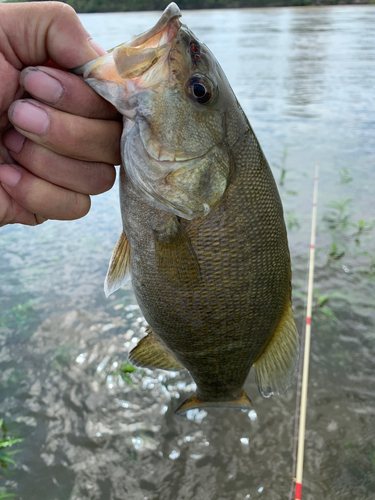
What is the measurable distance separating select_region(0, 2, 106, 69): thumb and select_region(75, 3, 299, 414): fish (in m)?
0.10

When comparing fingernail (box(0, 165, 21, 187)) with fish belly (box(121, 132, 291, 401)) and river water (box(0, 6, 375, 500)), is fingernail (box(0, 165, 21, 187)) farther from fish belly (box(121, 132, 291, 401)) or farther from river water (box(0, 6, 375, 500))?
river water (box(0, 6, 375, 500))

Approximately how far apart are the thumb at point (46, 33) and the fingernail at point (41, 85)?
0.13 metres

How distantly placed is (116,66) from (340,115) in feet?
32.6

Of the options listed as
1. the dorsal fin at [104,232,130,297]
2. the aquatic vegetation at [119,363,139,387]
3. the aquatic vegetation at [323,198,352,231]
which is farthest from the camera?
the aquatic vegetation at [323,198,352,231]

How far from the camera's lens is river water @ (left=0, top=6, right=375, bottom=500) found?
2709 millimetres

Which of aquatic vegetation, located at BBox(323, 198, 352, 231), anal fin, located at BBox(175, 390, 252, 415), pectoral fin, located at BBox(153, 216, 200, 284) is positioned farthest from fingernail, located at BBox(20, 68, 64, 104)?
aquatic vegetation, located at BBox(323, 198, 352, 231)

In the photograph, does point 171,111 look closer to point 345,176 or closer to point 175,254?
point 175,254

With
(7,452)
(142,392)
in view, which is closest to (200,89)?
(142,392)

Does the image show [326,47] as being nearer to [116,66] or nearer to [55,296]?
[55,296]

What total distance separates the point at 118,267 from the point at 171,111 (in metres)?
0.71

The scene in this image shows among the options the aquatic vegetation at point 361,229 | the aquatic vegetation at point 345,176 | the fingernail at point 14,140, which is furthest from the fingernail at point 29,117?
the aquatic vegetation at point 345,176

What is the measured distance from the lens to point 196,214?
4.72 feet

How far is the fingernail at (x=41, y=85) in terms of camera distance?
1.28 meters

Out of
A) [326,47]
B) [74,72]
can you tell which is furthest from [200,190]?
[326,47]
